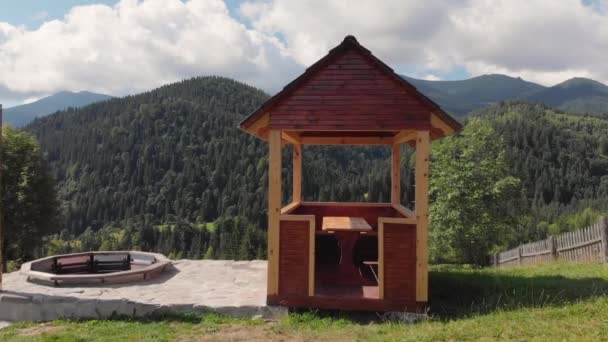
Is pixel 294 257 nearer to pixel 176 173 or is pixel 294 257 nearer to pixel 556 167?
pixel 556 167

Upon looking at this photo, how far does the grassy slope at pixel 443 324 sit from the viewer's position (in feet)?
17.4

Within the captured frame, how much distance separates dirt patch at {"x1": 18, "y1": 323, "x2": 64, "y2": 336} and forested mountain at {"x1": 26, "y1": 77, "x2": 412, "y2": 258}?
2382 inches

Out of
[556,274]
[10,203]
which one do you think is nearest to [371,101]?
[556,274]

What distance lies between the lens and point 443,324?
6.06 metres

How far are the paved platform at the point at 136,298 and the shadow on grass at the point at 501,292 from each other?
288cm

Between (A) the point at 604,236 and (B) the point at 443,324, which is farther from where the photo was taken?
(A) the point at 604,236

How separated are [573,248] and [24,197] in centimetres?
2317

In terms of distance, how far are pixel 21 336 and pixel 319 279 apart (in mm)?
4932

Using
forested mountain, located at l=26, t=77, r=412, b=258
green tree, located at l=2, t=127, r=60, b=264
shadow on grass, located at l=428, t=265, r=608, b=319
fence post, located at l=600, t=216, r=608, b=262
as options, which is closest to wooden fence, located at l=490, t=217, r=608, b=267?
fence post, located at l=600, t=216, r=608, b=262

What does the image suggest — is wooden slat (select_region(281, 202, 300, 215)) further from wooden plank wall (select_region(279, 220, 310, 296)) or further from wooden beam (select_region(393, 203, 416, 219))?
wooden beam (select_region(393, 203, 416, 219))

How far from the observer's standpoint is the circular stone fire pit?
8406 mm

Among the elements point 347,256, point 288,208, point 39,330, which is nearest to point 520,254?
point 288,208

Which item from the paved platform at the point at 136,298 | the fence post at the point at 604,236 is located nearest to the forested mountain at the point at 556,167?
the fence post at the point at 604,236

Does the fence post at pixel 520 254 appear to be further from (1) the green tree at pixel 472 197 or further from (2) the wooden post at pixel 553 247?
(1) the green tree at pixel 472 197
